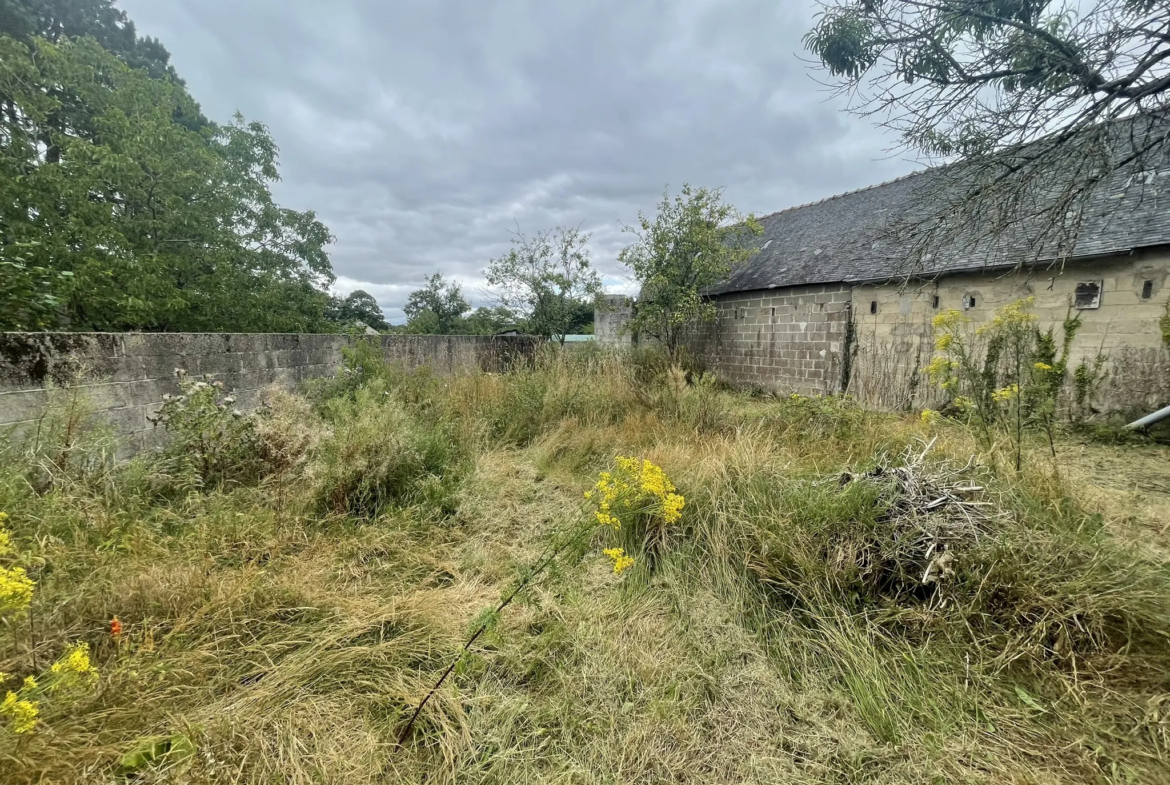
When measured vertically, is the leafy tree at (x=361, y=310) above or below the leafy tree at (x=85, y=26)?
below

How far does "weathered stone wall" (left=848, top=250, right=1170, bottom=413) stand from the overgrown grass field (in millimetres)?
3179

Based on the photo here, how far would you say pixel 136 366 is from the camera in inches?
106

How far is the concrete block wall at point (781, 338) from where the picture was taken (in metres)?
7.45

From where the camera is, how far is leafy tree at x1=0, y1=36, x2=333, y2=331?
5.96 meters

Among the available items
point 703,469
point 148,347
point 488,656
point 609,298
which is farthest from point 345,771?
point 609,298

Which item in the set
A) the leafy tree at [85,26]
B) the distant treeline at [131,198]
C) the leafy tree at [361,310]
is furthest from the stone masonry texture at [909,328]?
the leafy tree at [361,310]

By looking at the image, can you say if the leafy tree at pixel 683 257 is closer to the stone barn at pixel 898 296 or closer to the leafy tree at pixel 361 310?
the stone barn at pixel 898 296

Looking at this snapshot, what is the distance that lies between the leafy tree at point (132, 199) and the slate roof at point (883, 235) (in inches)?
416

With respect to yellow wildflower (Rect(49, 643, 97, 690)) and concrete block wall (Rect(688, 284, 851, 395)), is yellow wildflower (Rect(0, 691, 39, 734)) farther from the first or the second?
concrete block wall (Rect(688, 284, 851, 395))

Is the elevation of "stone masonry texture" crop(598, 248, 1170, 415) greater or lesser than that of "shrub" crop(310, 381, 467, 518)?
greater

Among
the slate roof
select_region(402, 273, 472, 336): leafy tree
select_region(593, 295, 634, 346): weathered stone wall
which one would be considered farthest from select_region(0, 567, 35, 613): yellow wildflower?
select_region(402, 273, 472, 336): leafy tree

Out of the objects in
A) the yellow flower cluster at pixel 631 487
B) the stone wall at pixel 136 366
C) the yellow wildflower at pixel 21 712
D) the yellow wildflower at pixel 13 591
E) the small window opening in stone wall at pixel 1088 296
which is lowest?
the yellow wildflower at pixel 21 712

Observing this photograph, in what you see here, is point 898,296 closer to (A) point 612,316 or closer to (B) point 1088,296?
(B) point 1088,296

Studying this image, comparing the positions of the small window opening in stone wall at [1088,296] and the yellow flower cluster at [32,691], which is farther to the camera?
the small window opening in stone wall at [1088,296]
